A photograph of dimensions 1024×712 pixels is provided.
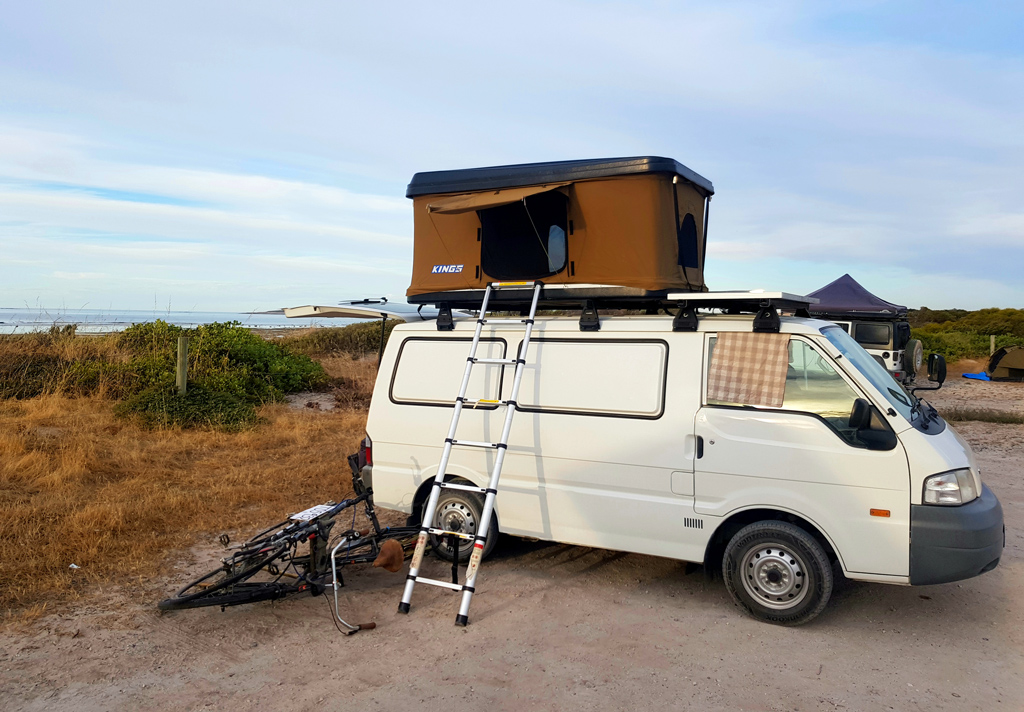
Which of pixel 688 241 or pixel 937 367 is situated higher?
pixel 688 241

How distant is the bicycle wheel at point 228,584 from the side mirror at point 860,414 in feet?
12.9

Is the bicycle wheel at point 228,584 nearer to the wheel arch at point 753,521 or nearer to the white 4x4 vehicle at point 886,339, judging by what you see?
the wheel arch at point 753,521

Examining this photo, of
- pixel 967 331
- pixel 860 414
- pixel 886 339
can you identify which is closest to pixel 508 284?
pixel 860 414

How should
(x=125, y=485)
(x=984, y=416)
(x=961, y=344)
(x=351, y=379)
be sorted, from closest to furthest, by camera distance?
(x=125, y=485)
(x=984, y=416)
(x=351, y=379)
(x=961, y=344)

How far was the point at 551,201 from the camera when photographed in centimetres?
600

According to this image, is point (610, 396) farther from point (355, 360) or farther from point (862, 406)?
point (355, 360)

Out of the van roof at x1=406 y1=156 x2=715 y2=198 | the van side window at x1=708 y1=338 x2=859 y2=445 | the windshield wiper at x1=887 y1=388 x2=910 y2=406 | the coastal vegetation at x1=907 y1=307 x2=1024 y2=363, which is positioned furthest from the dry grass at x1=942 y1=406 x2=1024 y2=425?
the van side window at x1=708 y1=338 x2=859 y2=445

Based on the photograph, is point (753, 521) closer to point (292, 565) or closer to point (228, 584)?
point (292, 565)

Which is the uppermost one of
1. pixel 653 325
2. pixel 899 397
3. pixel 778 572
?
pixel 653 325

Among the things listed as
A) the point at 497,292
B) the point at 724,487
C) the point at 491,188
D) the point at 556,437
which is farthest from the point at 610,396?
the point at 491,188

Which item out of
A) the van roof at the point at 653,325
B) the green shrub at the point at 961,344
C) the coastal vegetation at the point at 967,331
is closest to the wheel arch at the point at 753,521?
the van roof at the point at 653,325

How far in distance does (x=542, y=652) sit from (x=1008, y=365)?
73.6ft

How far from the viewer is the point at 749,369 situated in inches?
201

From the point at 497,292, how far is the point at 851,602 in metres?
3.62
